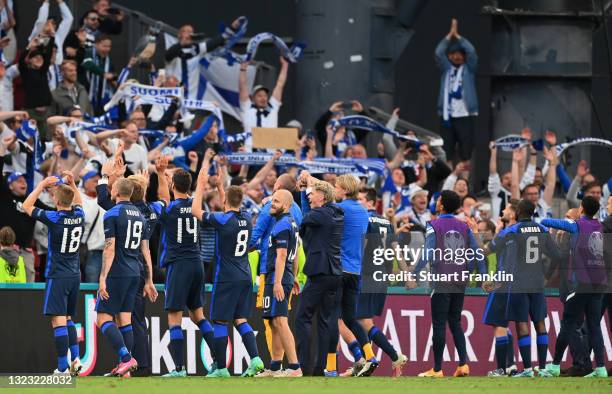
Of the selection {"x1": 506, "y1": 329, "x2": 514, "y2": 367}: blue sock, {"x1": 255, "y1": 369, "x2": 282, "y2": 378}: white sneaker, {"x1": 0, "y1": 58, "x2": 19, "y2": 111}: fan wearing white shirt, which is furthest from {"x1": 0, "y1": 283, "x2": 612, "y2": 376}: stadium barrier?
{"x1": 0, "y1": 58, "x2": 19, "y2": 111}: fan wearing white shirt

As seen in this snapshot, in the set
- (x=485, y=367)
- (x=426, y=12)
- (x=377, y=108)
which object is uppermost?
(x=426, y=12)

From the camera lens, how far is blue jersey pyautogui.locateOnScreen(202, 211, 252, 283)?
17250 mm

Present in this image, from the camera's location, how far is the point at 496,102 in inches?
1079

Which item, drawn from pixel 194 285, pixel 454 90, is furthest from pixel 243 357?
pixel 454 90

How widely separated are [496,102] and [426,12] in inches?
108

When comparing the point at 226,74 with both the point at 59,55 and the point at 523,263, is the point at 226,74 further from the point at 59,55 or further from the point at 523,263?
the point at 523,263

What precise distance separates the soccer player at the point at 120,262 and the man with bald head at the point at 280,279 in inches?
51.7

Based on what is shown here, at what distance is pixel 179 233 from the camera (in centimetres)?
1733

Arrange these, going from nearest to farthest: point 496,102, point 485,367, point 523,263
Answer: point 523,263, point 485,367, point 496,102

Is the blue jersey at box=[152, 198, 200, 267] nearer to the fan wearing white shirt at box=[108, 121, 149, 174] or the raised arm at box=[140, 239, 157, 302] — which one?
the raised arm at box=[140, 239, 157, 302]

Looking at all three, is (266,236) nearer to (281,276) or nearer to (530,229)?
(281,276)

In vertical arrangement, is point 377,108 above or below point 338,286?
above

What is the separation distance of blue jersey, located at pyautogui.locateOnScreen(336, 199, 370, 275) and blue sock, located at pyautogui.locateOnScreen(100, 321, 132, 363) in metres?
2.47

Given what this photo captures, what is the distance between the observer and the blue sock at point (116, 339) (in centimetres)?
1664
